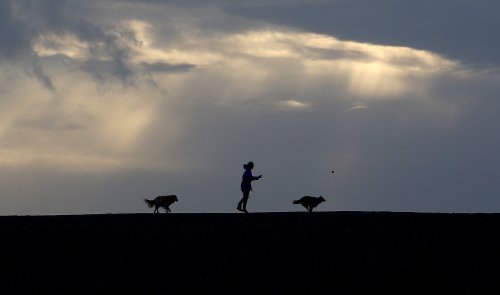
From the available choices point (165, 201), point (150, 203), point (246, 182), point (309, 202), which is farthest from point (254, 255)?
point (150, 203)

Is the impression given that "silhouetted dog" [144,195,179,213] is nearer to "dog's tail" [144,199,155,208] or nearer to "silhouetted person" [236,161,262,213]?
"dog's tail" [144,199,155,208]

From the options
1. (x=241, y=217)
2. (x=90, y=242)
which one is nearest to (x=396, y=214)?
(x=241, y=217)

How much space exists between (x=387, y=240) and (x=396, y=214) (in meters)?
5.46

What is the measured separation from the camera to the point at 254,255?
3025cm

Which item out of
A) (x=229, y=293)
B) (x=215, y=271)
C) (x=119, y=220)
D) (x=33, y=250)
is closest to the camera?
(x=229, y=293)

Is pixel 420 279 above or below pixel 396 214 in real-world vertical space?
below

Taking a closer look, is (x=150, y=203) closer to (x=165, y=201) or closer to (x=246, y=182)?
(x=165, y=201)

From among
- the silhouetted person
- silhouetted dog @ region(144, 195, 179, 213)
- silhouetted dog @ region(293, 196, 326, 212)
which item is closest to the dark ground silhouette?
the silhouetted person

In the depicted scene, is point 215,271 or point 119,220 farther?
point 119,220

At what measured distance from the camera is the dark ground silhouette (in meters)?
27.7

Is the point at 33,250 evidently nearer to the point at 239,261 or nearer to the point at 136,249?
Answer: the point at 136,249

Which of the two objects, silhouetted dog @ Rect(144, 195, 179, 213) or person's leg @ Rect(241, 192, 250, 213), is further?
silhouetted dog @ Rect(144, 195, 179, 213)

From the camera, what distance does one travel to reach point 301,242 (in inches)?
1252

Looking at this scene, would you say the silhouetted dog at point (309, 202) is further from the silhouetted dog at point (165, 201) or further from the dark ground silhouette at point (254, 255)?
the dark ground silhouette at point (254, 255)
